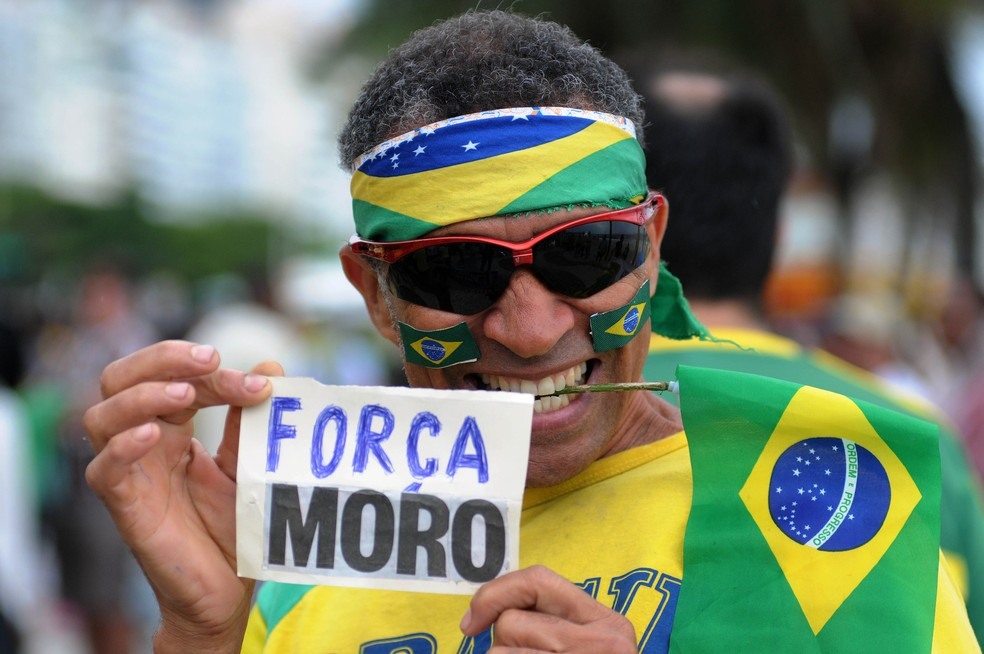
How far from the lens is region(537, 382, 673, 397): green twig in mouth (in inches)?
75.8

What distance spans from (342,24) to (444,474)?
13.2 m

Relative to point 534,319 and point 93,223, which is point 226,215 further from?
point 534,319

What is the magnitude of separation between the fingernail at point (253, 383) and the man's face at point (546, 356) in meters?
0.31

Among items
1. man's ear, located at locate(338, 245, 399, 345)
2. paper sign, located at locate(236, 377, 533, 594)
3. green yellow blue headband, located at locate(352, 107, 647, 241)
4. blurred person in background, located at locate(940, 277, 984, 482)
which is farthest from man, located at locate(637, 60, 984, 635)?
blurred person in background, located at locate(940, 277, 984, 482)

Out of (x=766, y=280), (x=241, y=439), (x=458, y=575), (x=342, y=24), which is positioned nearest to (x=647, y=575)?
(x=458, y=575)

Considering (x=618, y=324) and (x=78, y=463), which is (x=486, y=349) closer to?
(x=618, y=324)

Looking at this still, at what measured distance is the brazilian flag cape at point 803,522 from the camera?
176 cm

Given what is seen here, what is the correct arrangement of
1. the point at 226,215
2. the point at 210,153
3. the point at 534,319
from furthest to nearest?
the point at 210,153
the point at 226,215
the point at 534,319

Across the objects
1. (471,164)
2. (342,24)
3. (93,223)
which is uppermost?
(471,164)

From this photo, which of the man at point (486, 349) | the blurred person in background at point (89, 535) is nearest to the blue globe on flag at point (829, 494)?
the man at point (486, 349)

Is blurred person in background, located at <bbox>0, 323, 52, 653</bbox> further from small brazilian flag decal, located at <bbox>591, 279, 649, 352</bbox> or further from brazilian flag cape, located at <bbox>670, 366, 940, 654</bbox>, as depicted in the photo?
brazilian flag cape, located at <bbox>670, 366, 940, 654</bbox>

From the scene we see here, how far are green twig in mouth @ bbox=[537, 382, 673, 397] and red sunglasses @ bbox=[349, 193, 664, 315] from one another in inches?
6.6

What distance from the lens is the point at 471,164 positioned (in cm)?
193

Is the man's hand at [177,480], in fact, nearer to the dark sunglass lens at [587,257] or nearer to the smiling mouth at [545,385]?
the smiling mouth at [545,385]
